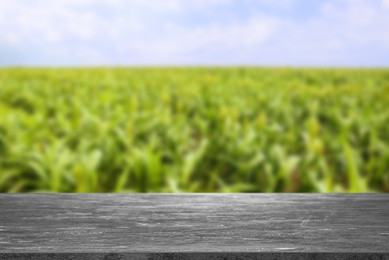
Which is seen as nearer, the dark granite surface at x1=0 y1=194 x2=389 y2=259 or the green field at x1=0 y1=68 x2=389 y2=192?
the dark granite surface at x1=0 y1=194 x2=389 y2=259

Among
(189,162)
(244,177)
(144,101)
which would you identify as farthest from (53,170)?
(144,101)

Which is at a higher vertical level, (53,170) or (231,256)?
(231,256)

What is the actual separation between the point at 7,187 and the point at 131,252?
148 centimetres

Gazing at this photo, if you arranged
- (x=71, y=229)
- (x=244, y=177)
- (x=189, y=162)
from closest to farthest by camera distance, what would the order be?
(x=71, y=229), (x=189, y=162), (x=244, y=177)

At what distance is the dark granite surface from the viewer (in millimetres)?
555

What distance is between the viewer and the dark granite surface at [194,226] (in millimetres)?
555

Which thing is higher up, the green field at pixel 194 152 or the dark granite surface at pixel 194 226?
the dark granite surface at pixel 194 226

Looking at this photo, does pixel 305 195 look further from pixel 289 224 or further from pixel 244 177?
pixel 244 177

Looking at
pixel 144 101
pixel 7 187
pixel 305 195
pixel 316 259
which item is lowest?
pixel 144 101

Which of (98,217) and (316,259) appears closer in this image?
(316,259)

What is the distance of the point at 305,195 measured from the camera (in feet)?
2.88

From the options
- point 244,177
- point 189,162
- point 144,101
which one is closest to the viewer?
point 189,162

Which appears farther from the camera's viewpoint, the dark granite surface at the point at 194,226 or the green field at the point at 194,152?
the green field at the point at 194,152

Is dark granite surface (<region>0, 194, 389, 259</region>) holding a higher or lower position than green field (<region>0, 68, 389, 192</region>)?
higher
